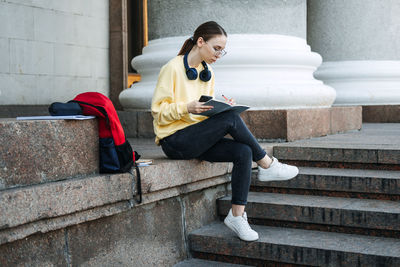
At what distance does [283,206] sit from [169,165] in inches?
38.1

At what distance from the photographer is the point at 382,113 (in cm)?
932

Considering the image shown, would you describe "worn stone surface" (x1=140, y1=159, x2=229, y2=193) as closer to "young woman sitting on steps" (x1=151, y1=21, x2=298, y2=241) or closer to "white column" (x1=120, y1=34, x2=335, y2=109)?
"young woman sitting on steps" (x1=151, y1=21, x2=298, y2=241)

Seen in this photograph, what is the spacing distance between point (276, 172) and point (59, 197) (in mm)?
1790

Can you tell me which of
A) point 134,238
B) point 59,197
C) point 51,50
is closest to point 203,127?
point 134,238

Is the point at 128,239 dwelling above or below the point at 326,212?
below

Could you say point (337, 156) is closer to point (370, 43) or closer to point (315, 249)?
point (315, 249)

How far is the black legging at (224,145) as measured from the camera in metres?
3.89

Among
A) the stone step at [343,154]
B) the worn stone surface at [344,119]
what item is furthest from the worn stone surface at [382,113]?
the stone step at [343,154]

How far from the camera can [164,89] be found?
4004mm

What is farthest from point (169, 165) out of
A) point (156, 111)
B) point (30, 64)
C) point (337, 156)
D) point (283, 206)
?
point (30, 64)

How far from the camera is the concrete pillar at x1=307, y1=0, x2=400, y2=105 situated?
8961 mm

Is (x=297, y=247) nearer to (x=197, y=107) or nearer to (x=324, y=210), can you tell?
(x=324, y=210)

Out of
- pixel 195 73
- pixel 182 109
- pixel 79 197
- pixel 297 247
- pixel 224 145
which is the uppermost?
pixel 195 73

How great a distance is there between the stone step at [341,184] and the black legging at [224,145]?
0.64 metres
